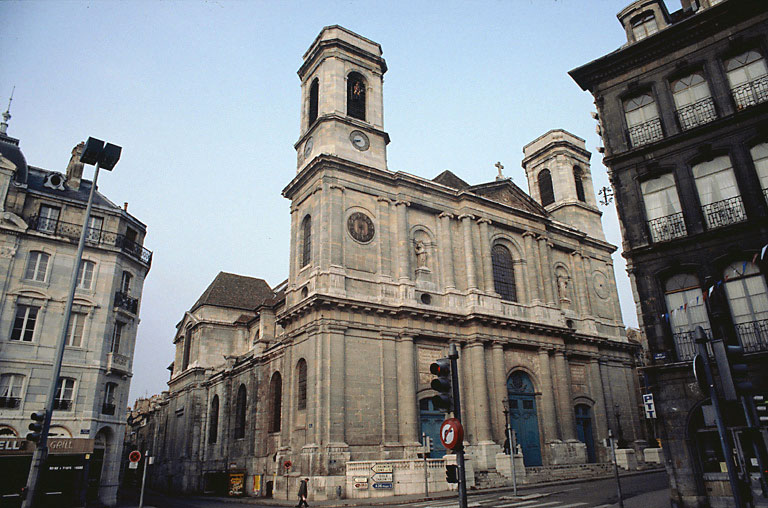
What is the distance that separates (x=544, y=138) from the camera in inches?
1625

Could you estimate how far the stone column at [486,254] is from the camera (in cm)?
3038

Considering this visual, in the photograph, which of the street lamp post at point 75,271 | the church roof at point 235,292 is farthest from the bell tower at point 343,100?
the church roof at point 235,292

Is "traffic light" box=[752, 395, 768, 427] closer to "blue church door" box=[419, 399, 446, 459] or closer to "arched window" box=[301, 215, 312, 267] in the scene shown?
"blue church door" box=[419, 399, 446, 459]

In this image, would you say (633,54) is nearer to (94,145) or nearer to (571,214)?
(94,145)

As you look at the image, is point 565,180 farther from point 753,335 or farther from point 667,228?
point 753,335

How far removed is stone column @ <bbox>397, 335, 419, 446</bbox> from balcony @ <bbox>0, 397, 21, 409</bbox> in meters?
16.1

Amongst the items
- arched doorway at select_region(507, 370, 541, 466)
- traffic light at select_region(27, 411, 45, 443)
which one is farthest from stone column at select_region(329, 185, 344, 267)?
traffic light at select_region(27, 411, 45, 443)

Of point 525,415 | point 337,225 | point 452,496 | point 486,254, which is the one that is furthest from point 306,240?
point 525,415

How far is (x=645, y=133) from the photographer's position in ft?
55.3

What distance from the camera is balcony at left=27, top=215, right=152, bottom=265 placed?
2369 cm

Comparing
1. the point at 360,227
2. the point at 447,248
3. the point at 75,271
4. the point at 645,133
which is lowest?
the point at 75,271

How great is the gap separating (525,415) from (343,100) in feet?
67.8

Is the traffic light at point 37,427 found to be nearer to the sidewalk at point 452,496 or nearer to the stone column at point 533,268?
the sidewalk at point 452,496

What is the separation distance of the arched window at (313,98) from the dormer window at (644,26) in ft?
60.2
